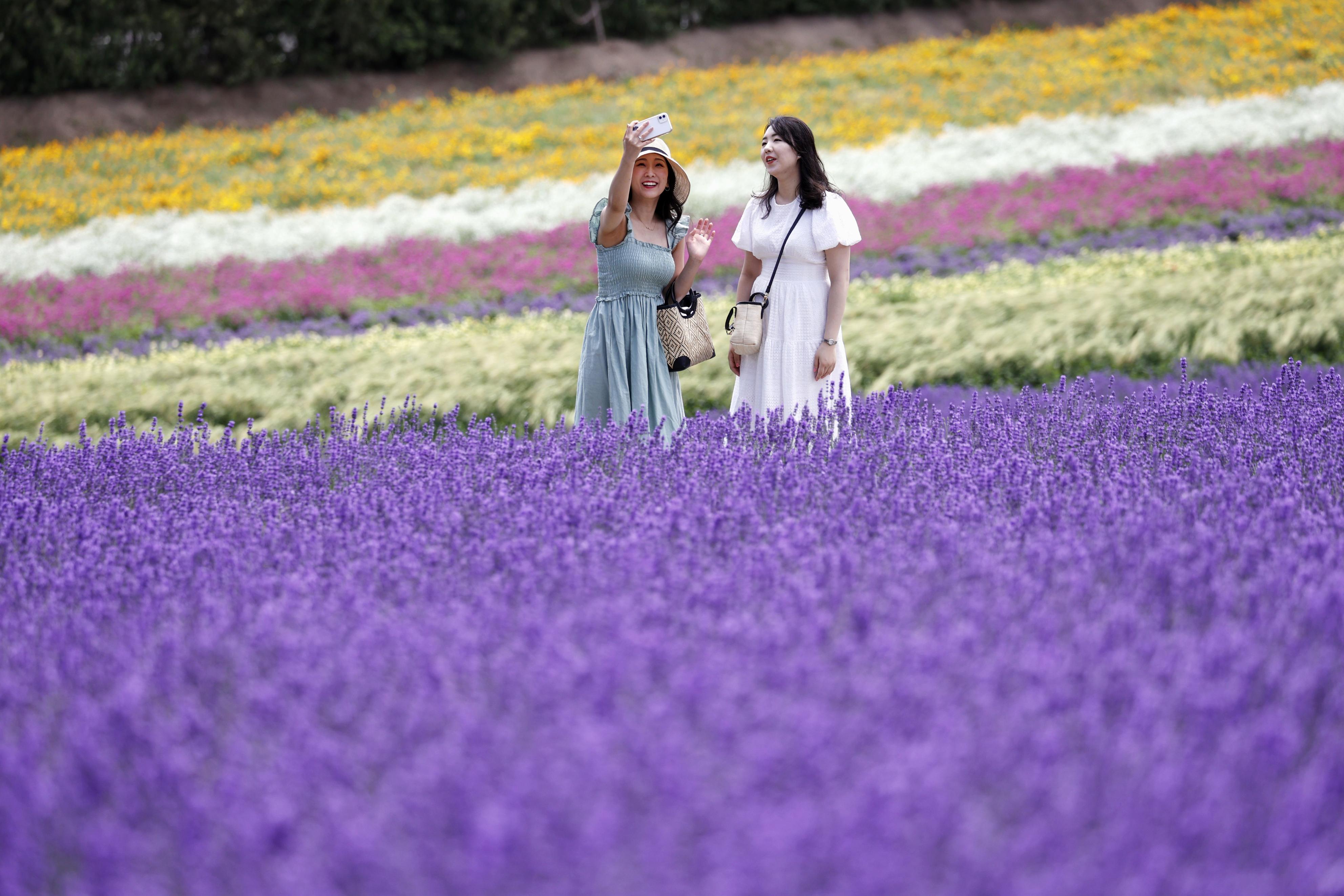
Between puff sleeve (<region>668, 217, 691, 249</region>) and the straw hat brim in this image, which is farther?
puff sleeve (<region>668, 217, 691, 249</region>)

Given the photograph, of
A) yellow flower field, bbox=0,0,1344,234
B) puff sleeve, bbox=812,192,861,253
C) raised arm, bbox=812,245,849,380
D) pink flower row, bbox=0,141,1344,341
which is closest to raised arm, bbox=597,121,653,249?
puff sleeve, bbox=812,192,861,253

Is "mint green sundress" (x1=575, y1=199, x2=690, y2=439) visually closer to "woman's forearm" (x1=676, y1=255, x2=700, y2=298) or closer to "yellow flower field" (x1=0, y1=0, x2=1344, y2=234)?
"woman's forearm" (x1=676, y1=255, x2=700, y2=298)

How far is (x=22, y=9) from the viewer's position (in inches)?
717

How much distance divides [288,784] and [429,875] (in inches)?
12.8

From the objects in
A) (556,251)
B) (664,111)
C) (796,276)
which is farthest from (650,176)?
(664,111)

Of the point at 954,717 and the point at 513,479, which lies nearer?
the point at 954,717

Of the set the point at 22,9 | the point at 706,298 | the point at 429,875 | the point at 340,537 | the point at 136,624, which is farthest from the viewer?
the point at 22,9

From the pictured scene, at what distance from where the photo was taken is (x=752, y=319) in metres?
4.76

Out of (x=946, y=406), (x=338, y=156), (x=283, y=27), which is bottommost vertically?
(x=946, y=406)

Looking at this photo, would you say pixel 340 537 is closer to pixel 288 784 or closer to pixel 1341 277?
pixel 288 784

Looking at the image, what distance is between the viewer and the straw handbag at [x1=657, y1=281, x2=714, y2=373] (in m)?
4.86

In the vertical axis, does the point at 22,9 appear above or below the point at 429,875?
above

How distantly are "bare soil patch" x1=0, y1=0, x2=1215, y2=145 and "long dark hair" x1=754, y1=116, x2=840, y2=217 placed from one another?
1714cm

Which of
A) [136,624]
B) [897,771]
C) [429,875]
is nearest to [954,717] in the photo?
[897,771]
